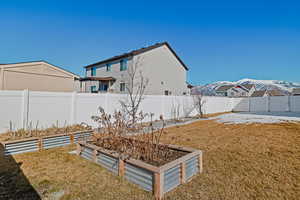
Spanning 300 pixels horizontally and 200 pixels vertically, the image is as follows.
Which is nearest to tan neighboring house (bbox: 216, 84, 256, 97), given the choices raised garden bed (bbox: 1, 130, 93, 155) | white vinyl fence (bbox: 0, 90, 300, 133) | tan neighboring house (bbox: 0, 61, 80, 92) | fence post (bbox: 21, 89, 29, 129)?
white vinyl fence (bbox: 0, 90, 300, 133)

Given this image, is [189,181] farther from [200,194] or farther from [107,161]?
[107,161]

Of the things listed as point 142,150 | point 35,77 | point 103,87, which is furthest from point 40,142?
point 103,87

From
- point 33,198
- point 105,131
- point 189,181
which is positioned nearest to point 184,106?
point 105,131

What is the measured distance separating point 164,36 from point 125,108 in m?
11.8

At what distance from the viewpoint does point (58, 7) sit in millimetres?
8891

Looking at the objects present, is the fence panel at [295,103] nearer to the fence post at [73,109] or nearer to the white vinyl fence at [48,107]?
the white vinyl fence at [48,107]

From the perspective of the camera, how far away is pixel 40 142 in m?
4.23

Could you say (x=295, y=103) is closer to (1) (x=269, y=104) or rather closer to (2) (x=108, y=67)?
(1) (x=269, y=104)

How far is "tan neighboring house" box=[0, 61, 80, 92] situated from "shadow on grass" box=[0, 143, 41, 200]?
11558 mm

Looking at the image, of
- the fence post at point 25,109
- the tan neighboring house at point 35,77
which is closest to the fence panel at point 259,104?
the tan neighboring house at point 35,77

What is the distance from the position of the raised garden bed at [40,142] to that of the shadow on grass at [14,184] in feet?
1.53

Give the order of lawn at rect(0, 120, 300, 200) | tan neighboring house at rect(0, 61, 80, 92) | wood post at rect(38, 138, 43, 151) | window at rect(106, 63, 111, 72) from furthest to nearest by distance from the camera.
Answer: window at rect(106, 63, 111, 72), tan neighboring house at rect(0, 61, 80, 92), wood post at rect(38, 138, 43, 151), lawn at rect(0, 120, 300, 200)

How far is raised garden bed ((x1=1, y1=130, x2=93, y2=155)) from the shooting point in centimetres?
379

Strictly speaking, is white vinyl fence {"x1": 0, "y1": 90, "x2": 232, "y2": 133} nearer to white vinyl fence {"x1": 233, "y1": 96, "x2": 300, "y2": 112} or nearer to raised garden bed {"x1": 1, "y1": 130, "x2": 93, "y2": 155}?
raised garden bed {"x1": 1, "y1": 130, "x2": 93, "y2": 155}
